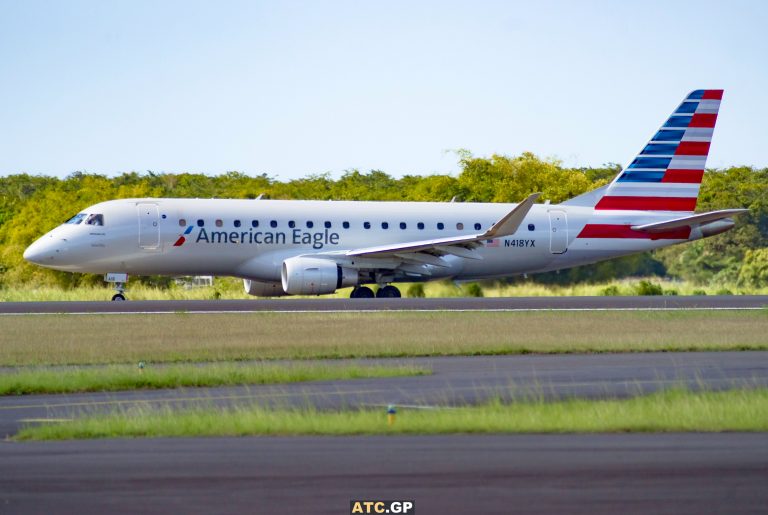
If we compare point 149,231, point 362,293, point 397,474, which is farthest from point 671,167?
point 397,474

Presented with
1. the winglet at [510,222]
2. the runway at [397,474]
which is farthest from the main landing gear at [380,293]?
the runway at [397,474]

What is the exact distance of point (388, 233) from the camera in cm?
4416

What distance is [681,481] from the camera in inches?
435

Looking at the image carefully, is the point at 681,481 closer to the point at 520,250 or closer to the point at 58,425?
the point at 58,425

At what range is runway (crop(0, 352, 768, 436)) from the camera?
17266 millimetres

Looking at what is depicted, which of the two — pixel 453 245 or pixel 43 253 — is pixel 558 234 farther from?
pixel 43 253

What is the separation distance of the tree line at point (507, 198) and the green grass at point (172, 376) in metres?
30.0

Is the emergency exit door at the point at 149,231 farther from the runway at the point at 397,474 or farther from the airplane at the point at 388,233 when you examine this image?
the runway at the point at 397,474

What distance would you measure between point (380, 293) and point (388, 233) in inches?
91.3

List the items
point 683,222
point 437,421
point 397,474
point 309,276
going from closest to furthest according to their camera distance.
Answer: point 397,474 < point 437,421 < point 309,276 < point 683,222

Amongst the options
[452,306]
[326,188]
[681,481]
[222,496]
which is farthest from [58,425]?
[326,188]

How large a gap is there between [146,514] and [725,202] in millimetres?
82128

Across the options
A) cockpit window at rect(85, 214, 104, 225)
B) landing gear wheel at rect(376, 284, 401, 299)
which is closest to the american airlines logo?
landing gear wheel at rect(376, 284, 401, 299)

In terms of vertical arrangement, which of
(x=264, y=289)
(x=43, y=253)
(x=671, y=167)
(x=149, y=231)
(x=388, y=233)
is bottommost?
(x=264, y=289)
